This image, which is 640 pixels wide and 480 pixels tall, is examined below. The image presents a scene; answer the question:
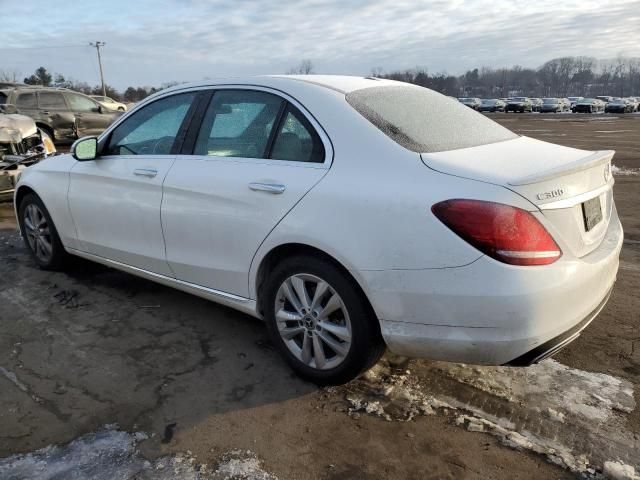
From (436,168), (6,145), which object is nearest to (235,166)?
(436,168)

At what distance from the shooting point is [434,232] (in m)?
2.44

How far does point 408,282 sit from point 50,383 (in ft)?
7.01

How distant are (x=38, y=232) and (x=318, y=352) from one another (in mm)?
3275

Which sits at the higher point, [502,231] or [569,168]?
[569,168]

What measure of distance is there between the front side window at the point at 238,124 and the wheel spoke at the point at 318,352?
107cm

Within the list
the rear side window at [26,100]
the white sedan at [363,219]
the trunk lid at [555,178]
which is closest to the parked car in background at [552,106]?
the rear side window at [26,100]

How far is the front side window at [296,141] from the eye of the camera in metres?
2.96

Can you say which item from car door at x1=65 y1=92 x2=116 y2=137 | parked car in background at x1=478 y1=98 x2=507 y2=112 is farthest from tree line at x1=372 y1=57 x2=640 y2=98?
car door at x1=65 y1=92 x2=116 y2=137

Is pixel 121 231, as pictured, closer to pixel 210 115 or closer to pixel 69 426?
pixel 210 115

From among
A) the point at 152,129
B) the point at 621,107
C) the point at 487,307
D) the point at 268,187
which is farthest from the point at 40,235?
the point at 621,107

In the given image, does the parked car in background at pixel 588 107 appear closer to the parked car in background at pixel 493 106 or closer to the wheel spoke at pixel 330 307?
the parked car in background at pixel 493 106

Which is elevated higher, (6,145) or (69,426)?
(6,145)

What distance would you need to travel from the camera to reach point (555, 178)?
2.53 m

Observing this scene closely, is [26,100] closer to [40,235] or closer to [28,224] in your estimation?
[28,224]
